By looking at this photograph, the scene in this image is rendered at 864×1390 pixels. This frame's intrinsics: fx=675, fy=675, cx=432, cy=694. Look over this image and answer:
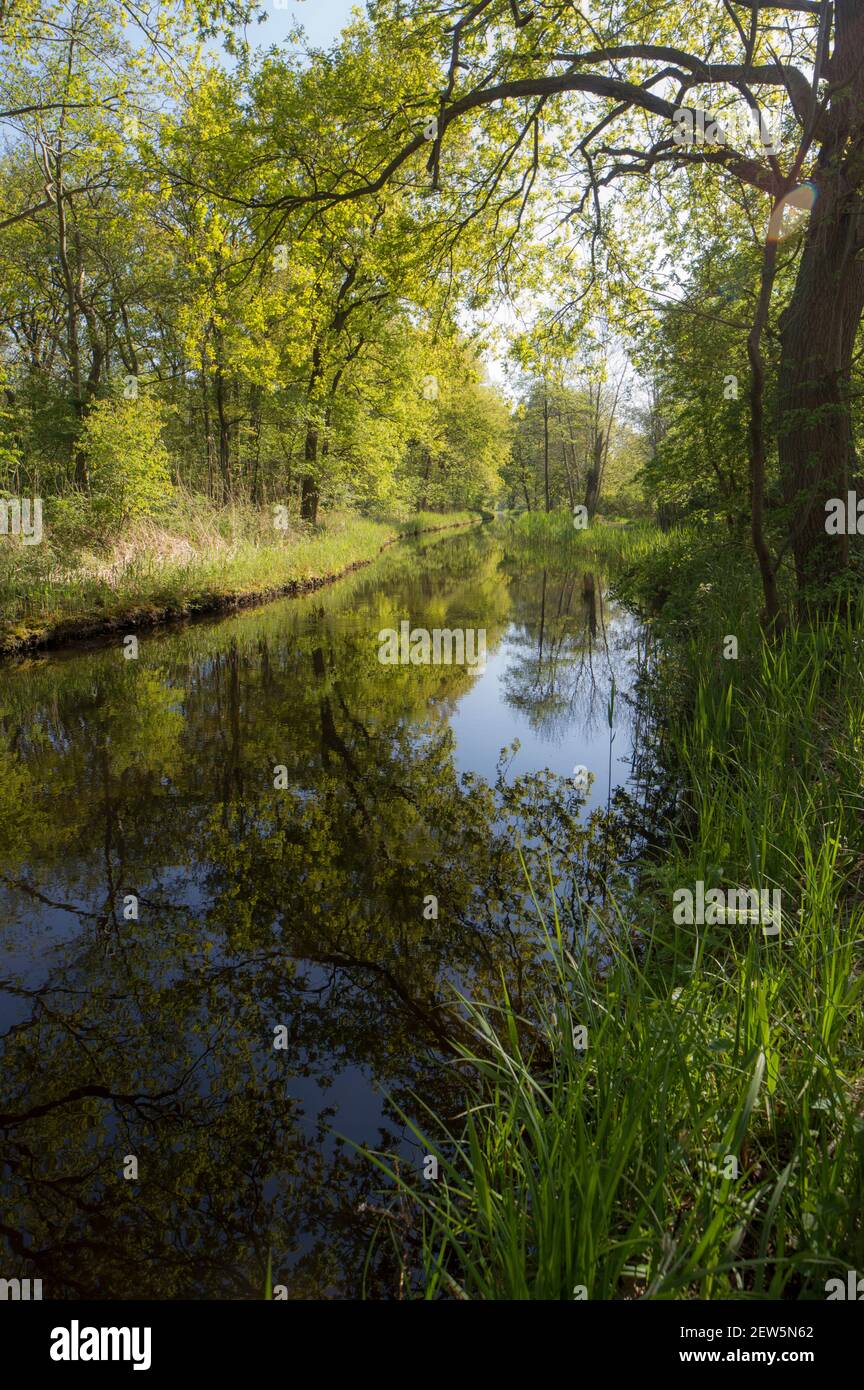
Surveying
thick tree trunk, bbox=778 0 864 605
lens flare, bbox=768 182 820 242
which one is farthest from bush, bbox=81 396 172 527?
thick tree trunk, bbox=778 0 864 605

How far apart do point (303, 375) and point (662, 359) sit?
15048mm

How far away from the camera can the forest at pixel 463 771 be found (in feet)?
6.08

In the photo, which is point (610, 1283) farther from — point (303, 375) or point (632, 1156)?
point (303, 375)

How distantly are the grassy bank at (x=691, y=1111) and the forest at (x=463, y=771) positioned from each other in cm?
2

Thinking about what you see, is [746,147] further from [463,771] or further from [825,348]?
[463,771]

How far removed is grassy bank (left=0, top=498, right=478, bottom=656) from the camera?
33.5ft

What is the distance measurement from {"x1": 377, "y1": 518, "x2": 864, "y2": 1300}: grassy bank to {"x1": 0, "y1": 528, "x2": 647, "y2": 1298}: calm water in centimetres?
37

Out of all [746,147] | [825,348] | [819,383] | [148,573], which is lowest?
[148,573]

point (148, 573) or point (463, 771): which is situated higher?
point (148, 573)

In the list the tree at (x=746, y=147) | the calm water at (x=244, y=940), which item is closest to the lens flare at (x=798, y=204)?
the tree at (x=746, y=147)

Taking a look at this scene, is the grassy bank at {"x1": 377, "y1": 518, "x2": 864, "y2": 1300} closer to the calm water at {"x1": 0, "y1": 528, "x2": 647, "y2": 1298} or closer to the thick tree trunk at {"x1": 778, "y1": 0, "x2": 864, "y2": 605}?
Result: the calm water at {"x1": 0, "y1": 528, "x2": 647, "y2": 1298}

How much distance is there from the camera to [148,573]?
12391mm

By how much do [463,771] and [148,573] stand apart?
8947 millimetres

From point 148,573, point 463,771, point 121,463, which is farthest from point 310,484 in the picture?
point 463,771
